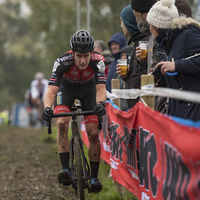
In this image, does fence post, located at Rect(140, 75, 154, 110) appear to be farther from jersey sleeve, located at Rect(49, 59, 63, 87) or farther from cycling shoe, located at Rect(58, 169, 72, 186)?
cycling shoe, located at Rect(58, 169, 72, 186)

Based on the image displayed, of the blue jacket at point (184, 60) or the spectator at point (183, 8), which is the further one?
the spectator at point (183, 8)

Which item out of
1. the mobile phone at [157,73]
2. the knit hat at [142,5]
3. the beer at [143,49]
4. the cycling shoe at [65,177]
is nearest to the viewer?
the mobile phone at [157,73]

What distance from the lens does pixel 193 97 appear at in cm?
258

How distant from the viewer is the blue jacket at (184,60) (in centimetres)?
404

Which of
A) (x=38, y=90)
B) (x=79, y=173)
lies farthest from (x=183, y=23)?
(x=38, y=90)

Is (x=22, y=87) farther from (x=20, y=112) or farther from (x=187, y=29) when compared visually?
(x=187, y=29)

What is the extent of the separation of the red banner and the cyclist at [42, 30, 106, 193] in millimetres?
339

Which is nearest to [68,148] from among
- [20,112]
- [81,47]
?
[81,47]

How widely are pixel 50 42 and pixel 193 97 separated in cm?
3458

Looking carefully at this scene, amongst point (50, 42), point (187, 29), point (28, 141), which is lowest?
point (28, 141)

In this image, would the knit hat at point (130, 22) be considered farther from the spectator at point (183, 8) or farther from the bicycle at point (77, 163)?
the bicycle at point (77, 163)

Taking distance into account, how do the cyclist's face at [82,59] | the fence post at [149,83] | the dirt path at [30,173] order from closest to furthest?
the fence post at [149,83], the cyclist's face at [82,59], the dirt path at [30,173]

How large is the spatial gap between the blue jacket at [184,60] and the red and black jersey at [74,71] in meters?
1.59

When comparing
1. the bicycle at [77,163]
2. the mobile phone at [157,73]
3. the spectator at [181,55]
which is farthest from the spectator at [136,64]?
the spectator at [181,55]
